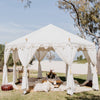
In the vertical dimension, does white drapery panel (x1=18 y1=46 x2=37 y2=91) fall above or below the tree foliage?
below

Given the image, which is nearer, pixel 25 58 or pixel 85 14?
pixel 25 58

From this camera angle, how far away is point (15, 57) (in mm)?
9484

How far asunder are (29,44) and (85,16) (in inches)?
401

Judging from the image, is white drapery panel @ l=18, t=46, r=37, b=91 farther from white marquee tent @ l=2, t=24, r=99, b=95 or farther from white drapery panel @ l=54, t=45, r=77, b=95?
white drapery panel @ l=54, t=45, r=77, b=95

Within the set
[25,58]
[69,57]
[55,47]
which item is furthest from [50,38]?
[25,58]

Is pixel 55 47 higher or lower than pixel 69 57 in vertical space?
higher

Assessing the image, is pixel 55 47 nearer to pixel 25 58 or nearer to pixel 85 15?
pixel 25 58

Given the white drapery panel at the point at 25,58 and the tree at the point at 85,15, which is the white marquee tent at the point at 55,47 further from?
the tree at the point at 85,15

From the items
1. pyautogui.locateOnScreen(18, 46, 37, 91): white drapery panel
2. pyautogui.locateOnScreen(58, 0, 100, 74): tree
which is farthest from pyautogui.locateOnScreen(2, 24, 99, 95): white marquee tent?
pyautogui.locateOnScreen(58, 0, 100, 74): tree

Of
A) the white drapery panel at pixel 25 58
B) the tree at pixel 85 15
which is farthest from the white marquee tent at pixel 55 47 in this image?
the tree at pixel 85 15

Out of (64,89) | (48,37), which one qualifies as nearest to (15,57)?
(48,37)

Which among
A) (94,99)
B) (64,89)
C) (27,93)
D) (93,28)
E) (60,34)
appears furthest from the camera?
(93,28)

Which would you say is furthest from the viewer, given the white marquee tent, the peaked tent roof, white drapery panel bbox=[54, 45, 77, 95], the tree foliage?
the tree foliage

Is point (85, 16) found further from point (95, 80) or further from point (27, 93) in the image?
point (27, 93)
